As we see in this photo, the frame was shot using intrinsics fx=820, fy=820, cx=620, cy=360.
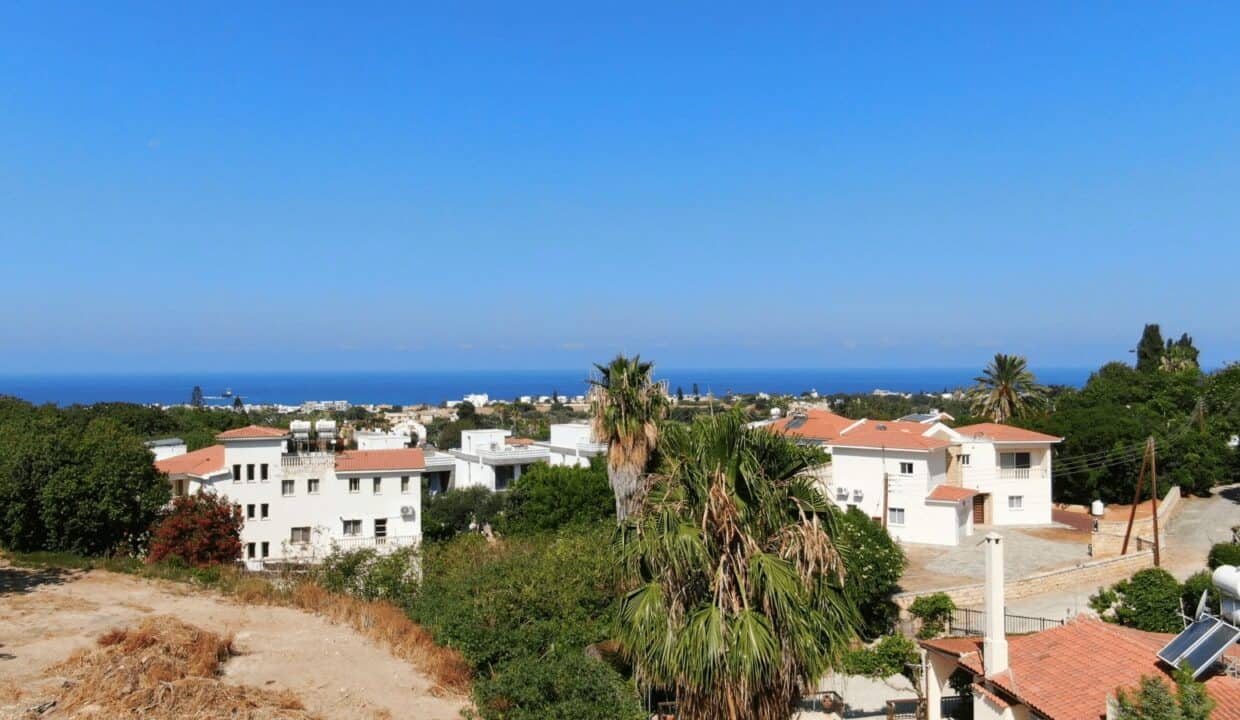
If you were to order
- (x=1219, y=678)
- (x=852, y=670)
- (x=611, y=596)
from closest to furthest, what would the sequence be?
(x=1219, y=678)
(x=611, y=596)
(x=852, y=670)

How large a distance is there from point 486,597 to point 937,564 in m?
21.6

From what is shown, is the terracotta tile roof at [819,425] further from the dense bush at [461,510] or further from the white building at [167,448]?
the white building at [167,448]

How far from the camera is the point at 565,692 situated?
32.1 feet

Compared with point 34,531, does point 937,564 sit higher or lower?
lower

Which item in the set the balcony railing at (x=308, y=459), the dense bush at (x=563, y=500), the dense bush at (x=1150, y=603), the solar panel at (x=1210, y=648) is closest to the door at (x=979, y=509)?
the dense bush at (x=563, y=500)

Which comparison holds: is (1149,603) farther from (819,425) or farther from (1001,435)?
(819,425)

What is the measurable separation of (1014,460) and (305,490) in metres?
32.8

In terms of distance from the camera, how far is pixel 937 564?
1202 inches

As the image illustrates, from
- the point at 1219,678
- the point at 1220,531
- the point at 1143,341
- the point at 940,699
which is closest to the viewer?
the point at 1219,678

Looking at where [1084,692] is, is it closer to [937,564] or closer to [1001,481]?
[937,564]

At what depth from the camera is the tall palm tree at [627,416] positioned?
1833 centimetres

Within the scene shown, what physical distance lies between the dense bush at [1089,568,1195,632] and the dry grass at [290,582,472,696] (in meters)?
15.1

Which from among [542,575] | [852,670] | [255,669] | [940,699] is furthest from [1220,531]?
[255,669]

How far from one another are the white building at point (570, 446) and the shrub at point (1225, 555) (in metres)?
29.2
